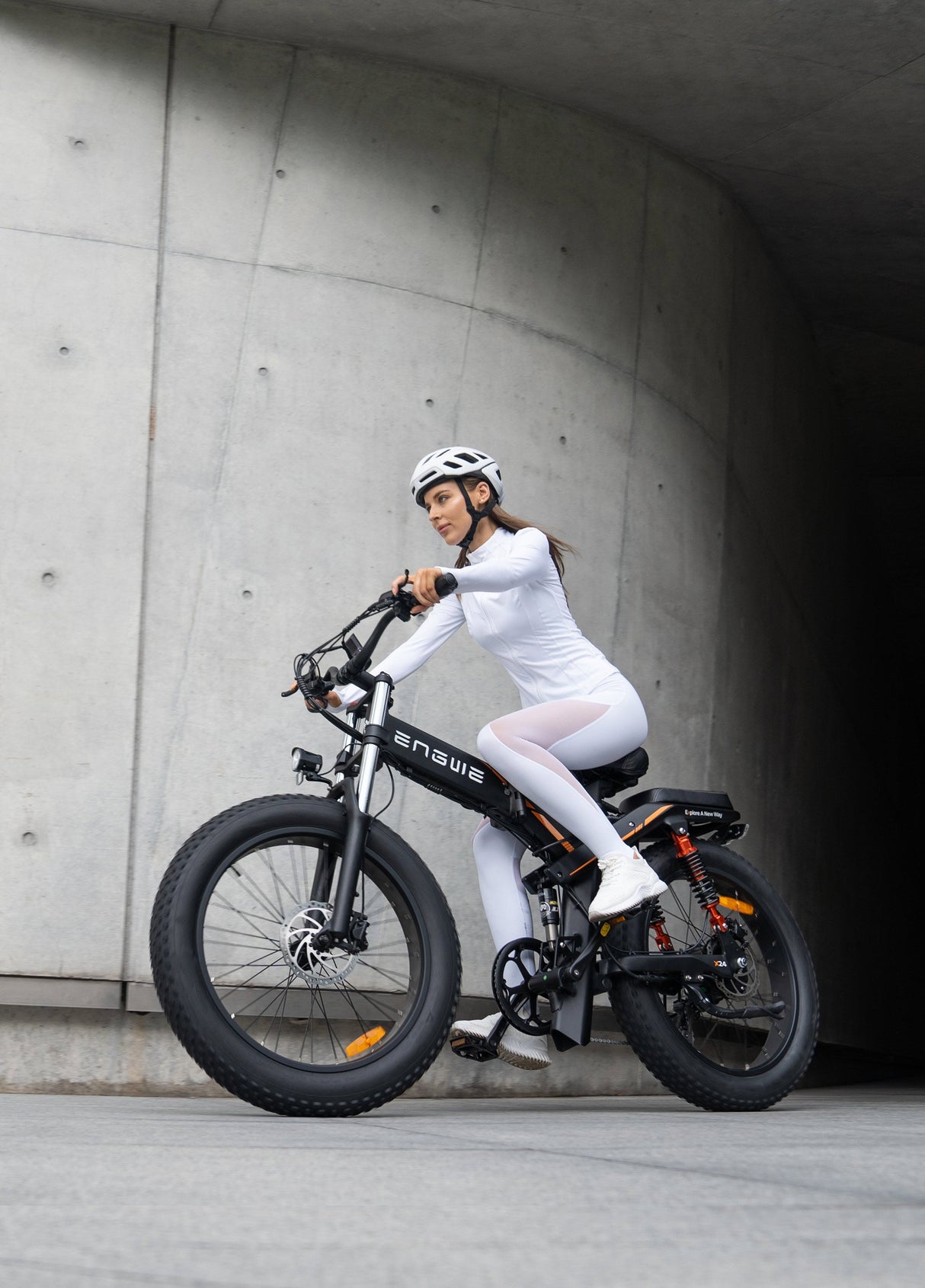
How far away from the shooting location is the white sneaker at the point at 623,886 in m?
3.71

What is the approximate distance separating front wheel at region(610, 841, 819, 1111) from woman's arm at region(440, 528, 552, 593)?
93cm

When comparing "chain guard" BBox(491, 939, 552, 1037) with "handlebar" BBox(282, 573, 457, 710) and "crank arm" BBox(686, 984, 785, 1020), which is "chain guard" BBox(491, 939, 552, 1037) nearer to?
"crank arm" BBox(686, 984, 785, 1020)

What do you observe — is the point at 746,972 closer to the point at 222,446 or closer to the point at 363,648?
the point at 363,648

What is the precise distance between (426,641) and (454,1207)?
Answer: 2716 millimetres

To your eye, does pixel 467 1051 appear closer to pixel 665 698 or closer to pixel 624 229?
pixel 665 698

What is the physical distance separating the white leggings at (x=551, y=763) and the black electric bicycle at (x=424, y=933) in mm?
94

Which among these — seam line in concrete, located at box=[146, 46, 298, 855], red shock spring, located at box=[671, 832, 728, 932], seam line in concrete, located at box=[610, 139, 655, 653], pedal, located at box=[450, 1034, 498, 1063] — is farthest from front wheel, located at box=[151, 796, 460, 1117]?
seam line in concrete, located at box=[610, 139, 655, 653]

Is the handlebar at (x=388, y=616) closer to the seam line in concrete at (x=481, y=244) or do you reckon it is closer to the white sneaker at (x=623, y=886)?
the white sneaker at (x=623, y=886)

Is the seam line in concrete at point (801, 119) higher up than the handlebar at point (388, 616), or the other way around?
the seam line in concrete at point (801, 119)

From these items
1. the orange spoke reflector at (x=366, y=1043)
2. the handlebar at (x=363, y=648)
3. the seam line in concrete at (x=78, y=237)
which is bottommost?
the orange spoke reflector at (x=366, y=1043)

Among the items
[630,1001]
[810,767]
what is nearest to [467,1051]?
[630,1001]

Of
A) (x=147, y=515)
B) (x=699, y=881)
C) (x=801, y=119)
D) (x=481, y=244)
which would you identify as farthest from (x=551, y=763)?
(x=801, y=119)

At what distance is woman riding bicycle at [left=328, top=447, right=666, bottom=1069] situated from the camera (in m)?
3.83

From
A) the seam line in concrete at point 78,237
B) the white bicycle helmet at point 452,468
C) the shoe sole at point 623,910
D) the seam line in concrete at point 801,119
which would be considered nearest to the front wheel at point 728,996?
the shoe sole at point 623,910
